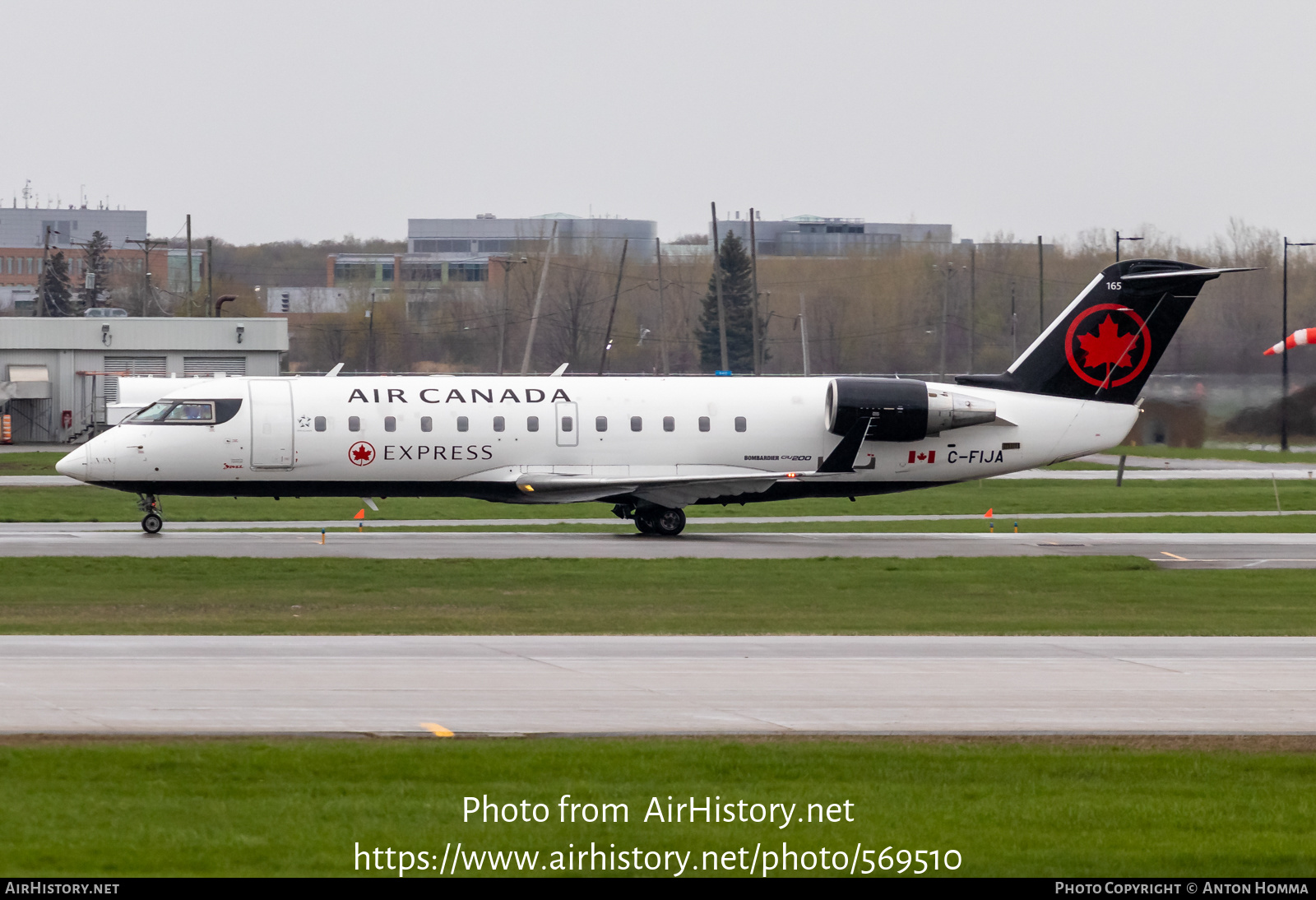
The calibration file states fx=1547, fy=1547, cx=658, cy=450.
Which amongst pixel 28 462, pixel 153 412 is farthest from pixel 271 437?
pixel 28 462

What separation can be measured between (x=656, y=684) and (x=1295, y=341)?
4277 cm

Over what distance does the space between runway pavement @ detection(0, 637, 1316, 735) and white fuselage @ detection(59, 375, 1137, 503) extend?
13.8m

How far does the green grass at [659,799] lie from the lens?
9.17 meters

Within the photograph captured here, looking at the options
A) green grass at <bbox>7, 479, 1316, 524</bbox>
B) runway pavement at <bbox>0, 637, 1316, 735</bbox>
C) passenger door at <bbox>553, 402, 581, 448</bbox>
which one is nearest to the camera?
runway pavement at <bbox>0, 637, 1316, 735</bbox>

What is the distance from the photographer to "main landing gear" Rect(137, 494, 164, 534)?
108 ft

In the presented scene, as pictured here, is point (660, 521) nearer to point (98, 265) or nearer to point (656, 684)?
point (656, 684)

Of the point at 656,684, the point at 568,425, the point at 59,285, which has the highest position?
the point at 59,285

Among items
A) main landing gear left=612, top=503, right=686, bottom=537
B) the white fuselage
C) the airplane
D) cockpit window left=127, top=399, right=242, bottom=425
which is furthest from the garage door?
main landing gear left=612, top=503, right=686, bottom=537

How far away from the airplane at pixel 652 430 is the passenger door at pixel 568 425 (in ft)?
0.13

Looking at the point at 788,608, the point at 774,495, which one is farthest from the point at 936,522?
the point at 788,608

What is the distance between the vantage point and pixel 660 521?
33.7 meters

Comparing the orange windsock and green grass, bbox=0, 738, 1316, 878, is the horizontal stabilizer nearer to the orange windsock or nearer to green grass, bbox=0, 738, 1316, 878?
the orange windsock

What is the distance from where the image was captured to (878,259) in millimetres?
92562

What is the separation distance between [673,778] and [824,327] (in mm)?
82871
